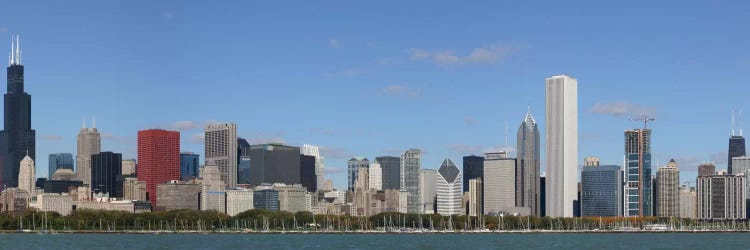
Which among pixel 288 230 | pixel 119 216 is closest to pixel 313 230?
pixel 288 230

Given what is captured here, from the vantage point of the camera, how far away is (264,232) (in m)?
193

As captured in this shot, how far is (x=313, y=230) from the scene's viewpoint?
19938 cm

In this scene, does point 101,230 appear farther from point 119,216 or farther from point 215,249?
point 215,249

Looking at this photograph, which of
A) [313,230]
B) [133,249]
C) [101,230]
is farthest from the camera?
[313,230]

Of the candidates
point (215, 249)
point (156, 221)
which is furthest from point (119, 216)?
point (215, 249)

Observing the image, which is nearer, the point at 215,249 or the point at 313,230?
the point at 215,249

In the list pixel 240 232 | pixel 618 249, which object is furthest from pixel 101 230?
pixel 618 249

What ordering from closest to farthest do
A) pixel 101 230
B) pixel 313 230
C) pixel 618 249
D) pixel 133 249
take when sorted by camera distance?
1. pixel 133 249
2. pixel 618 249
3. pixel 101 230
4. pixel 313 230

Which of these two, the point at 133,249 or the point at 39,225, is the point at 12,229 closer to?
the point at 39,225

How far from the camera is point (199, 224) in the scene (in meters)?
194

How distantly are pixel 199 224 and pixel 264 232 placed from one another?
1046cm

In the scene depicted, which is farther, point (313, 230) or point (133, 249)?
point (313, 230)

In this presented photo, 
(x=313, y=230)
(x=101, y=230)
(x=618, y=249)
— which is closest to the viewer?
(x=618, y=249)

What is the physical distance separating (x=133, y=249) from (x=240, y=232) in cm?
8427
